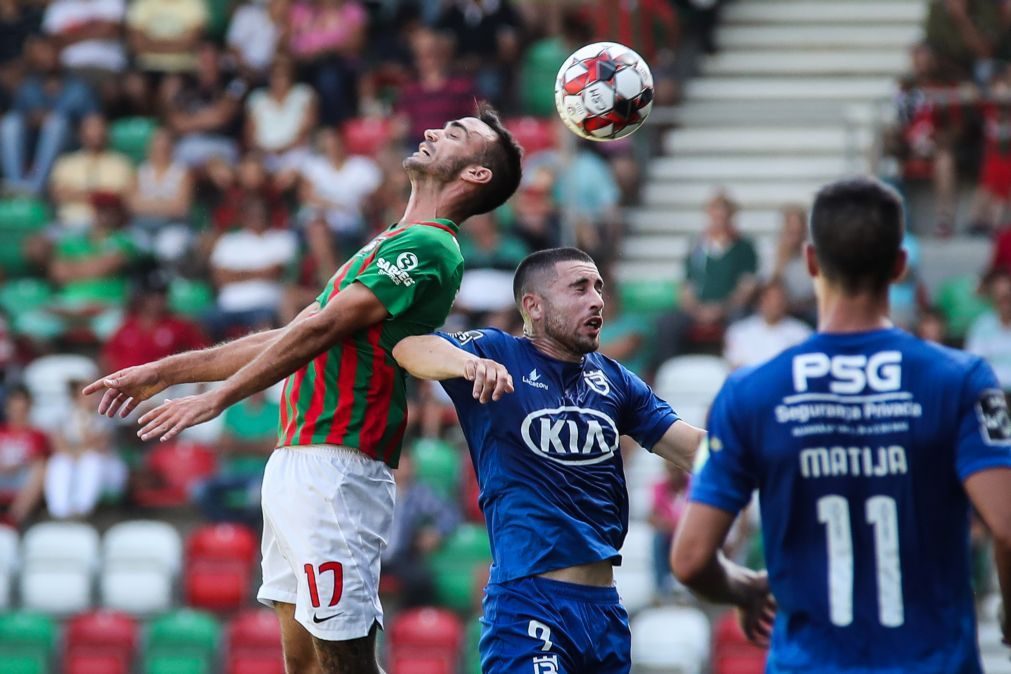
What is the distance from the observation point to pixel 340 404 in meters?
6.25

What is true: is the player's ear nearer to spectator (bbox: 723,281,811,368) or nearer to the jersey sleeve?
the jersey sleeve

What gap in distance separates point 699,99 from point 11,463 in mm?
7726

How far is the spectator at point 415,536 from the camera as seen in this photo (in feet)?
43.4

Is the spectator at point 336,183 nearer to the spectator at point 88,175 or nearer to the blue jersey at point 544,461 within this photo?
the spectator at point 88,175

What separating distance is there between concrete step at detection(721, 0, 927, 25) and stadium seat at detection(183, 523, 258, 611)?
8.16 meters

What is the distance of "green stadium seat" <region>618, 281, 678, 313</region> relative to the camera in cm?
1502

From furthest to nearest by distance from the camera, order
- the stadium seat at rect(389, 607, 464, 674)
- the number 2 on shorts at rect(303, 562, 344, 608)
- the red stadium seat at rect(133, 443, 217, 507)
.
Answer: the red stadium seat at rect(133, 443, 217, 507) → the stadium seat at rect(389, 607, 464, 674) → the number 2 on shorts at rect(303, 562, 344, 608)

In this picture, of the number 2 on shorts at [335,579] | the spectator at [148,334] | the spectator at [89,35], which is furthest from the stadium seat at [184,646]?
the spectator at [89,35]

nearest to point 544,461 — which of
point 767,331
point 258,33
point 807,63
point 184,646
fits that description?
point 767,331

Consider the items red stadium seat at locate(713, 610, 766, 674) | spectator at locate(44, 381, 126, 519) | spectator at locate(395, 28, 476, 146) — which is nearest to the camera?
red stadium seat at locate(713, 610, 766, 674)

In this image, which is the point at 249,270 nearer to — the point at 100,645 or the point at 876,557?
the point at 100,645

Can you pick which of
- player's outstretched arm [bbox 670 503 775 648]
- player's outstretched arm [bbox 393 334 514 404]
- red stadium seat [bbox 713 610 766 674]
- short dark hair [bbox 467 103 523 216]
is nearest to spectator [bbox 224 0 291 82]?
red stadium seat [bbox 713 610 766 674]

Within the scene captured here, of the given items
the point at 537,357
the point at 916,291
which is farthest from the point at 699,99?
the point at 537,357

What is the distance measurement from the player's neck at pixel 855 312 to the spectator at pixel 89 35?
15.6 meters
